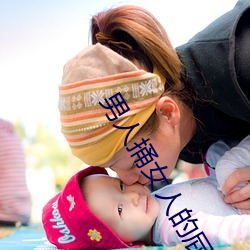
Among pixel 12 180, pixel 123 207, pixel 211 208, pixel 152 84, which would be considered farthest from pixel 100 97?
pixel 12 180

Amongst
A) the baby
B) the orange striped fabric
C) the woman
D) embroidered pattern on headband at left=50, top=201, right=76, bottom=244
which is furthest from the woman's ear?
the orange striped fabric

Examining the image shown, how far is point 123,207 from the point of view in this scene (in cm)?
93

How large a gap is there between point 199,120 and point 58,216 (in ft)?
1.22

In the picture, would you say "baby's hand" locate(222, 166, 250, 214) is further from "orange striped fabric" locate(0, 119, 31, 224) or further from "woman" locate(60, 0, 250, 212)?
"orange striped fabric" locate(0, 119, 31, 224)

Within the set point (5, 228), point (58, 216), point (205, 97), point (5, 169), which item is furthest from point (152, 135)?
point (5, 169)

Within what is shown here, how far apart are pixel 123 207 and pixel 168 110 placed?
215 mm

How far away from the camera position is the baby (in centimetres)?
90

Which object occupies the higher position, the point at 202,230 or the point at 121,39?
the point at 121,39

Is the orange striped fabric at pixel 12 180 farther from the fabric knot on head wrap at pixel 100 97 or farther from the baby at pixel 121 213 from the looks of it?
the fabric knot on head wrap at pixel 100 97

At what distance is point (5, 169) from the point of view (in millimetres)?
1682

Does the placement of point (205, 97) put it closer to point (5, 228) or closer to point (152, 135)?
point (152, 135)

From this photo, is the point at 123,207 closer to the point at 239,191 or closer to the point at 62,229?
the point at 62,229

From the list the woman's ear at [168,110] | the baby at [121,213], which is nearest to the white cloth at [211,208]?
the baby at [121,213]

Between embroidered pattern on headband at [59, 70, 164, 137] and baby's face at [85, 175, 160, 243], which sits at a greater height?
embroidered pattern on headband at [59, 70, 164, 137]
